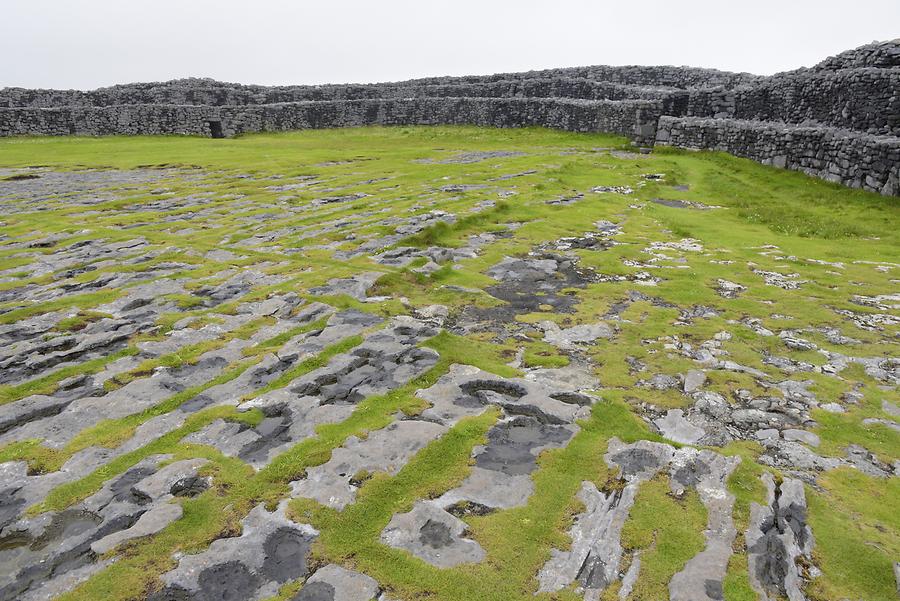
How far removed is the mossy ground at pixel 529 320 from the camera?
4.98m

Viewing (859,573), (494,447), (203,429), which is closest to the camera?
(859,573)

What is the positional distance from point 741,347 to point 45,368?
396 inches

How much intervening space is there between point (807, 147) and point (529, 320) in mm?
17724

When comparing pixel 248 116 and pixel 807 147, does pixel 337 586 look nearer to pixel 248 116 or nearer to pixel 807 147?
pixel 807 147

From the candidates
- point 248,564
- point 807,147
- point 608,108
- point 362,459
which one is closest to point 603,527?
point 362,459

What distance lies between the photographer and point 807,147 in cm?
2192

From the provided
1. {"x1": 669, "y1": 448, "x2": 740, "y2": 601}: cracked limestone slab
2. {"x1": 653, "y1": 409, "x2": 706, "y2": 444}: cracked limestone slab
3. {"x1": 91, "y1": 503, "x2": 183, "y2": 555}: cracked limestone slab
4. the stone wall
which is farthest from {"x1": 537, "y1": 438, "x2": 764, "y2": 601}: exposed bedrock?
the stone wall

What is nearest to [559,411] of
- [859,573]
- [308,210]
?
[859,573]

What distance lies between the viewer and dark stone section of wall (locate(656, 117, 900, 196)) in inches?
726

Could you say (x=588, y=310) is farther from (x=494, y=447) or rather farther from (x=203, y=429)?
(x=203, y=429)

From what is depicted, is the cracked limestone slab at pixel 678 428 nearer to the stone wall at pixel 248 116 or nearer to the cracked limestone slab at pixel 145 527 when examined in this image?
the cracked limestone slab at pixel 145 527

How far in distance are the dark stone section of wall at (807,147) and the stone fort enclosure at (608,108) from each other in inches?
1.7

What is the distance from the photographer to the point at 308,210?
1889cm

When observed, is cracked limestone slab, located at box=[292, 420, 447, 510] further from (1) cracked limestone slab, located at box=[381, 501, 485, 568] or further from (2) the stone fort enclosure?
(2) the stone fort enclosure
